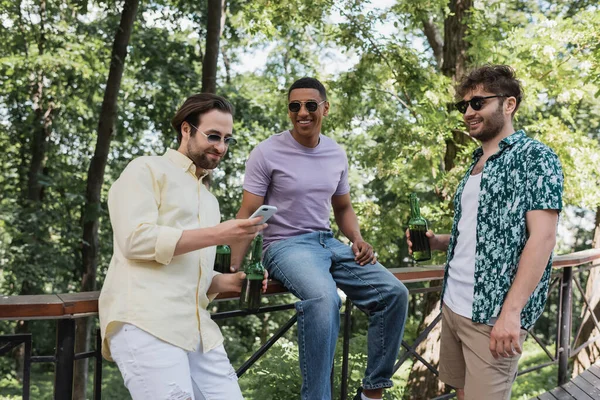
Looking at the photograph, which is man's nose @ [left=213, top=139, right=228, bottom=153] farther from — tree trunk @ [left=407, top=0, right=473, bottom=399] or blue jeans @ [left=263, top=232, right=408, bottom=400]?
tree trunk @ [left=407, top=0, right=473, bottom=399]

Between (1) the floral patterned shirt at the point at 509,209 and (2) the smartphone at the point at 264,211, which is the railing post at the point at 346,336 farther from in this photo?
(2) the smartphone at the point at 264,211

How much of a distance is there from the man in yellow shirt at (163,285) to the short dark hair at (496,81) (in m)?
1.08

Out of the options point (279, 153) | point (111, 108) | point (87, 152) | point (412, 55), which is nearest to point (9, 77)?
point (87, 152)

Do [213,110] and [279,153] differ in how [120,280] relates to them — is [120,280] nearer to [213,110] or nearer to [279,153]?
[213,110]

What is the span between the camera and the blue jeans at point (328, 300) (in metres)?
2.44

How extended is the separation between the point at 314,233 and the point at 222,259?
48cm

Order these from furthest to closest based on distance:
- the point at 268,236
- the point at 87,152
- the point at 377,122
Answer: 1. the point at 87,152
2. the point at 377,122
3. the point at 268,236

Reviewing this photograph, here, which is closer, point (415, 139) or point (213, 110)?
point (213, 110)

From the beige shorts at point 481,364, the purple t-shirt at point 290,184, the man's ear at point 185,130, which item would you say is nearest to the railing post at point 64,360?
the man's ear at point 185,130

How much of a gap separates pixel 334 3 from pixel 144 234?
662cm

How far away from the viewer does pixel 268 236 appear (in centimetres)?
284

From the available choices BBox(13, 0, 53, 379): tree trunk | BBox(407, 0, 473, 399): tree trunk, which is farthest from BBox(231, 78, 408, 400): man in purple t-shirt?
BBox(13, 0, 53, 379): tree trunk

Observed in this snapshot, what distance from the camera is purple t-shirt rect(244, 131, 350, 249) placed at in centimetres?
282

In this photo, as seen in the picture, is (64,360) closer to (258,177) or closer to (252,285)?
(252,285)
